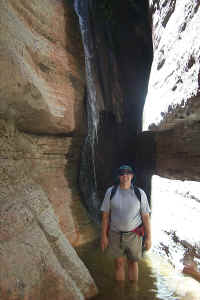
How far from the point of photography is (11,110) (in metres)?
3.70

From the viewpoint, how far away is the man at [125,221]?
2.98 meters

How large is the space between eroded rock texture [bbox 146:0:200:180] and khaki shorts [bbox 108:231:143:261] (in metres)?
1.44

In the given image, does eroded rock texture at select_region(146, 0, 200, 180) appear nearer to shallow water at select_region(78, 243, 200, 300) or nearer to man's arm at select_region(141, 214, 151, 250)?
man's arm at select_region(141, 214, 151, 250)

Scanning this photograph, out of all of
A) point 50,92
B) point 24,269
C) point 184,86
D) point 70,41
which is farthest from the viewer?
point 70,41

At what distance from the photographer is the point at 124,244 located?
9.80ft

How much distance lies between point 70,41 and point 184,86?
10.5ft

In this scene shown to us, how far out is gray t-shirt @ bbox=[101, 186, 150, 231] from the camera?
2.96 meters

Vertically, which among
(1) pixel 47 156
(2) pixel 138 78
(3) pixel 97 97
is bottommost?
(1) pixel 47 156

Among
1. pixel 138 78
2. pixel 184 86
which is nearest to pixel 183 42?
pixel 184 86

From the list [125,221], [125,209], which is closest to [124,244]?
[125,221]

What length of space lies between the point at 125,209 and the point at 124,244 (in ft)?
1.44

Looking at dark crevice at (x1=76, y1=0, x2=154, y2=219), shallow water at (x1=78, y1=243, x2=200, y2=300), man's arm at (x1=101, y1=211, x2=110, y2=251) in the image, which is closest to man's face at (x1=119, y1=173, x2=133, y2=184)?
man's arm at (x1=101, y1=211, x2=110, y2=251)

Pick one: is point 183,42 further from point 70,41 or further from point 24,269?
point 24,269

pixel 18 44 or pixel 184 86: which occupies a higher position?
pixel 18 44
